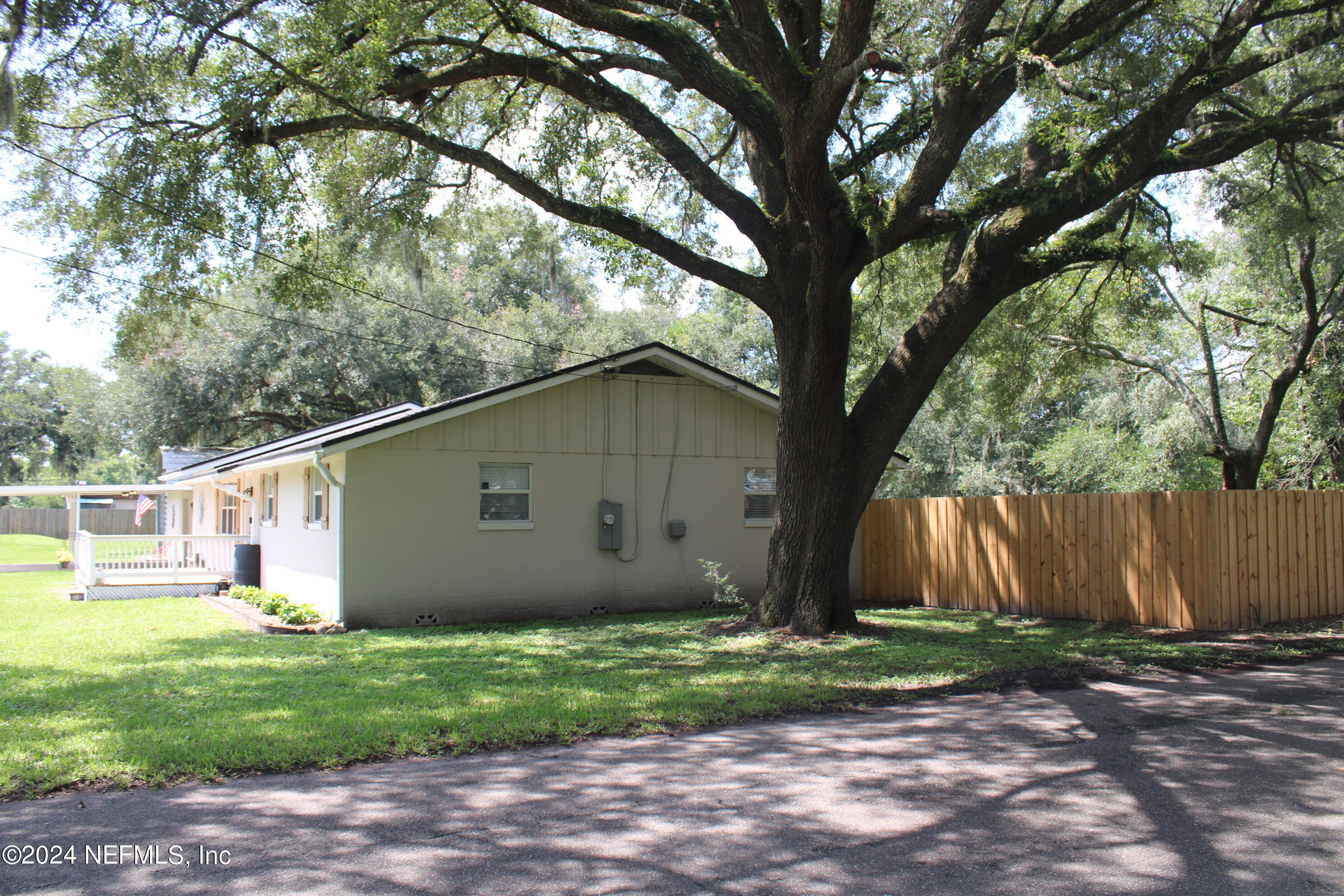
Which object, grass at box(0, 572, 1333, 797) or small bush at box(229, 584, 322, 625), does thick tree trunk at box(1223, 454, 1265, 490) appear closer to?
grass at box(0, 572, 1333, 797)

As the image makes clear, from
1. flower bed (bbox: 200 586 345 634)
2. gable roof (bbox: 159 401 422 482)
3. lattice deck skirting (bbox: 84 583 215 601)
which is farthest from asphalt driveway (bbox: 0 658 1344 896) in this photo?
lattice deck skirting (bbox: 84 583 215 601)

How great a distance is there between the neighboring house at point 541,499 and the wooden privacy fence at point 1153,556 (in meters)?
3.10

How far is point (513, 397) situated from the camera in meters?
13.8

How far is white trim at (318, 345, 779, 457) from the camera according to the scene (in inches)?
494

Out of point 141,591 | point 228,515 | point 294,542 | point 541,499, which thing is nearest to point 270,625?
point 294,542

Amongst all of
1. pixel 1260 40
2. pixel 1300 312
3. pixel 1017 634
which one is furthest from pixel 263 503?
pixel 1300 312

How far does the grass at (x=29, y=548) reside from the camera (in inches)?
1231

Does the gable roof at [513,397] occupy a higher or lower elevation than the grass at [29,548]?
higher

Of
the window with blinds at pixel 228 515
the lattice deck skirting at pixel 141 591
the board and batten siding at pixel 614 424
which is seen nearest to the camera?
the board and batten siding at pixel 614 424

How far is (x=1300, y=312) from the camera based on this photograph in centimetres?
1819

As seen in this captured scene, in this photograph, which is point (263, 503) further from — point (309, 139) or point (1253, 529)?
point (1253, 529)

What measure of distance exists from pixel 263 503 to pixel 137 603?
9.48ft

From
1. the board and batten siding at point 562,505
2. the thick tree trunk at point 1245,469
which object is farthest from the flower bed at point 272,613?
the thick tree trunk at point 1245,469

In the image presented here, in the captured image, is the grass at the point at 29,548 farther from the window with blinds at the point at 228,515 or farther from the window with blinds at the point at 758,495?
the window with blinds at the point at 758,495
